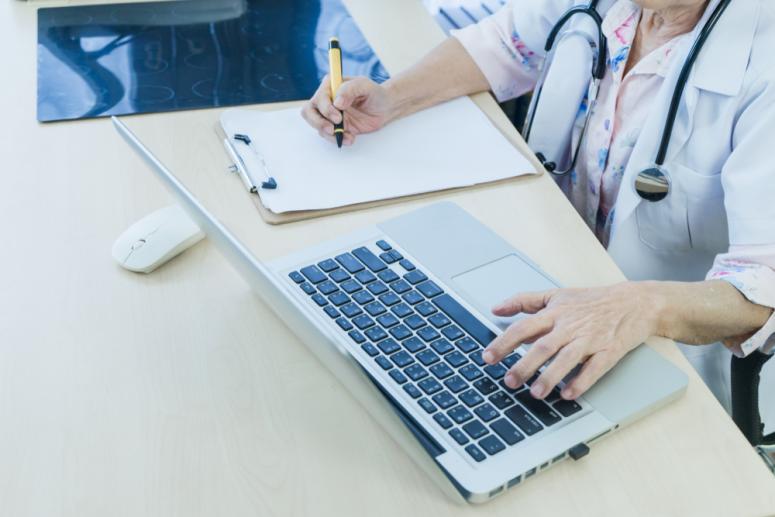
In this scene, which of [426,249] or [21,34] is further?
[21,34]

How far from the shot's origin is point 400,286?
3.12 feet

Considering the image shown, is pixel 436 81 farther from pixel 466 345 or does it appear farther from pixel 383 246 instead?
pixel 466 345

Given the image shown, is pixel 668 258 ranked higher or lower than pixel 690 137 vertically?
lower

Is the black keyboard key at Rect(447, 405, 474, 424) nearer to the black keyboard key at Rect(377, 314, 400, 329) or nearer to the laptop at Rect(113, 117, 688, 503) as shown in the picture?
the laptop at Rect(113, 117, 688, 503)

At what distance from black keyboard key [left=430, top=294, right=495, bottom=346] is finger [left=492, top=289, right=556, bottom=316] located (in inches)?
1.0

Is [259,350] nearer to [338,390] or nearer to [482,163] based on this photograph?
[338,390]

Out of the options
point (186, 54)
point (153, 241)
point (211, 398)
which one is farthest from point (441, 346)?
point (186, 54)

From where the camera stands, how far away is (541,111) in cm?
136

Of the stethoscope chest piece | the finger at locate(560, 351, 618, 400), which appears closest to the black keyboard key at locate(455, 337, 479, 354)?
the finger at locate(560, 351, 618, 400)

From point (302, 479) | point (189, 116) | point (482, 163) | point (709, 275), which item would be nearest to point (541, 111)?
point (482, 163)

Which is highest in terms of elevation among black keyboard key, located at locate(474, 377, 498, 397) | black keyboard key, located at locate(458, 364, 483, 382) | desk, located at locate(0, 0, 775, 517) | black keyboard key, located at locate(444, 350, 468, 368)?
black keyboard key, located at locate(444, 350, 468, 368)

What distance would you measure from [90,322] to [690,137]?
2.59ft

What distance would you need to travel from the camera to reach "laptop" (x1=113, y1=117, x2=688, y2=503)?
2.44ft

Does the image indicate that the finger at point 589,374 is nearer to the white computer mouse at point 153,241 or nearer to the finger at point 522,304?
the finger at point 522,304
